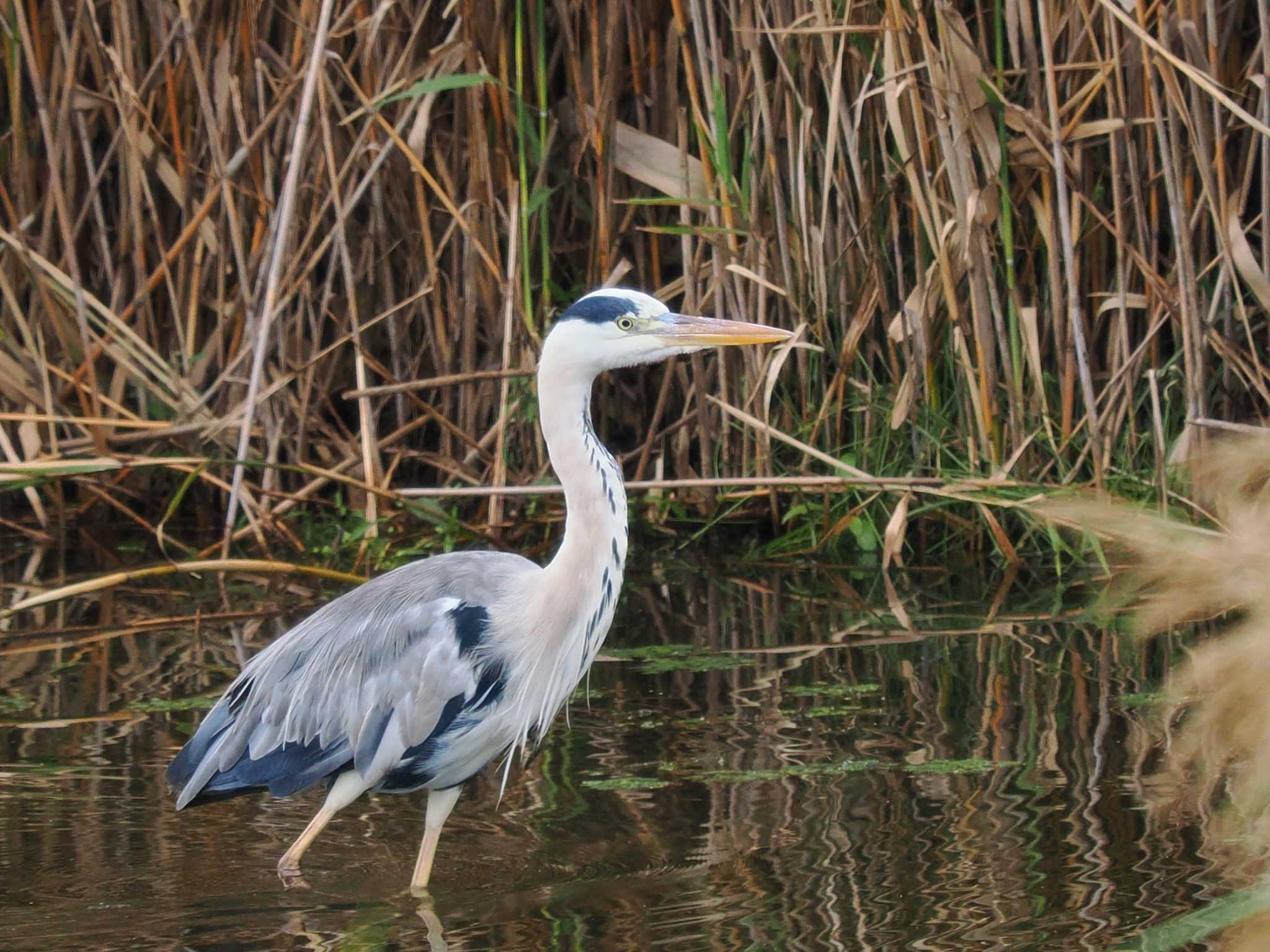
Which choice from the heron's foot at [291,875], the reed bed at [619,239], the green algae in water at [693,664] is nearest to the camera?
the heron's foot at [291,875]

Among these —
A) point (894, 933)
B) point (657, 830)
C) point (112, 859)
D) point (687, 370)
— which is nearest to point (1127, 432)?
point (687, 370)

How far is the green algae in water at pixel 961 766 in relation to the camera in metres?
3.65

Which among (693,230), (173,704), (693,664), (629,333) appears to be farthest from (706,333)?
(173,704)

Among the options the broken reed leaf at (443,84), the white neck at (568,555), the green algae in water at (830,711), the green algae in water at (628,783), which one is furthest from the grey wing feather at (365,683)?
the broken reed leaf at (443,84)

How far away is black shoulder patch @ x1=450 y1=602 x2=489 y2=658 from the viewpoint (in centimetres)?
352

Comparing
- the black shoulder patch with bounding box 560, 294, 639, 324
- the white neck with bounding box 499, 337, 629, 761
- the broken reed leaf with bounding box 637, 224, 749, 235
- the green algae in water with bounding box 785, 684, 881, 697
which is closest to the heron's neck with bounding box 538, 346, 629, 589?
the white neck with bounding box 499, 337, 629, 761

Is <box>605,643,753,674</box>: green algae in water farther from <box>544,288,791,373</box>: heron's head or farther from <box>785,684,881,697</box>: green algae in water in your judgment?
<box>544,288,791,373</box>: heron's head

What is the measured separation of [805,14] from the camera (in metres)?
4.98

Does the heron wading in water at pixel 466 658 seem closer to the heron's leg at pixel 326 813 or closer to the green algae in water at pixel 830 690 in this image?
the heron's leg at pixel 326 813

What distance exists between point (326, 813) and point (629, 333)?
120cm

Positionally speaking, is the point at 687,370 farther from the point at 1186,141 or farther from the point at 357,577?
the point at 1186,141

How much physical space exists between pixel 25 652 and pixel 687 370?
2.45m

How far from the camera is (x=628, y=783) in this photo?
3.70m

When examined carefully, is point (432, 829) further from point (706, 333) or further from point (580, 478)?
point (706, 333)
